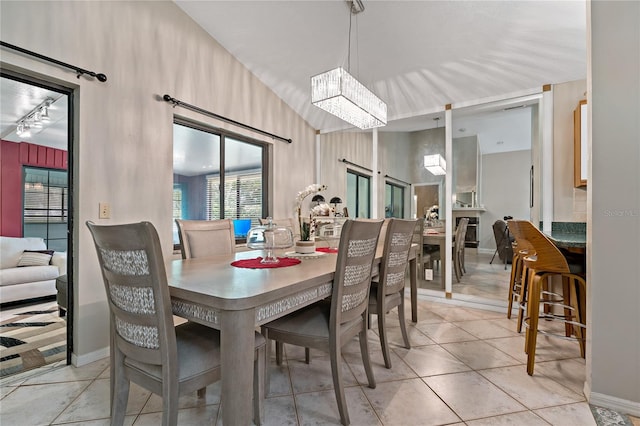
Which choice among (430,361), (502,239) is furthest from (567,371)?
(502,239)

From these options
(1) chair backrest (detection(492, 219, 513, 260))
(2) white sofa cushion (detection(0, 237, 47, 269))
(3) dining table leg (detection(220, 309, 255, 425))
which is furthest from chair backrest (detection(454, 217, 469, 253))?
(2) white sofa cushion (detection(0, 237, 47, 269))

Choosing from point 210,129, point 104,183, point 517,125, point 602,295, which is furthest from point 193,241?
point 517,125

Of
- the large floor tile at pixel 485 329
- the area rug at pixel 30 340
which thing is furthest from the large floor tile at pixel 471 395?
the area rug at pixel 30 340

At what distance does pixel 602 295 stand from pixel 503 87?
7.98 feet

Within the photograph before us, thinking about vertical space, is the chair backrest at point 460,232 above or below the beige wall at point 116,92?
below

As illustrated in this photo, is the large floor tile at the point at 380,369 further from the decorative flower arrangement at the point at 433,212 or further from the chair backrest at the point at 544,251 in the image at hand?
the decorative flower arrangement at the point at 433,212

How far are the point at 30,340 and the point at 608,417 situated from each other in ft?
13.4

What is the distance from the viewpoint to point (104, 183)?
2258 mm

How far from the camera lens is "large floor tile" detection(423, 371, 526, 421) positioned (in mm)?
1593

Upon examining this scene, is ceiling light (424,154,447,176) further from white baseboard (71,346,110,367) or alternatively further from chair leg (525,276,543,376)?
white baseboard (71,346,110,367)

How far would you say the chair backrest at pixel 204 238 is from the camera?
217 centimetres

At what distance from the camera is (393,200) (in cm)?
428

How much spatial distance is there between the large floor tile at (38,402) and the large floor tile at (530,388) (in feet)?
8.44

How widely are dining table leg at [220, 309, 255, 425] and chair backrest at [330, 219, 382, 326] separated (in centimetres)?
57
